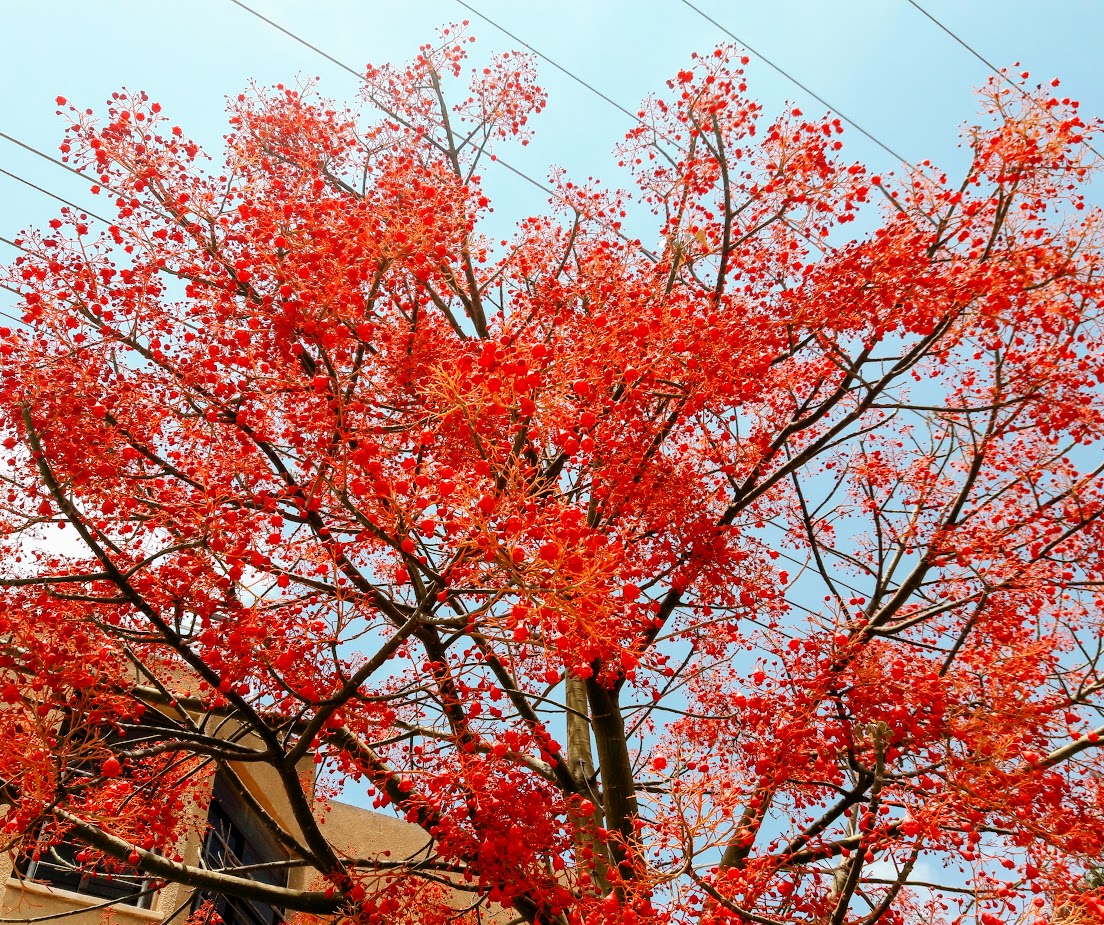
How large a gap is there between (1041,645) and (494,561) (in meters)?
5.08

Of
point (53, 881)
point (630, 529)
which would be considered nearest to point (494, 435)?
point (630, 529)

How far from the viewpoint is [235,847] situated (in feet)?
38.6

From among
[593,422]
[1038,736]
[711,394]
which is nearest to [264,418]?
[593,422]

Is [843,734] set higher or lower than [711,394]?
lower

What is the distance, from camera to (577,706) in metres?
7.54

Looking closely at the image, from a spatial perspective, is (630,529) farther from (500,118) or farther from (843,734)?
(500,118)

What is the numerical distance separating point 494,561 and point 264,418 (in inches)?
107

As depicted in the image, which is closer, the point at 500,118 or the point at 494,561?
the point at 494,561

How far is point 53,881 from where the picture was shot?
30.7ft

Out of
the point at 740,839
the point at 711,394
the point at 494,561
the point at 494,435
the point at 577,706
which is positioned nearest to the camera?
the point at 494,561

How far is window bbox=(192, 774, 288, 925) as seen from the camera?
11133mm

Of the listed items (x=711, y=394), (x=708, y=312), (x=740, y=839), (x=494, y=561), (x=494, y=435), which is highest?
(x=708, y=312)

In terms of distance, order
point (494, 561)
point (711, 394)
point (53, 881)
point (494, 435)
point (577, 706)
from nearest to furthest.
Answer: point (494, 561)
point (494, 435)
point (711, 394)
point (577, 706)
point (53, 881)

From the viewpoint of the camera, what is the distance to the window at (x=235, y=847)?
11133 millimetres
